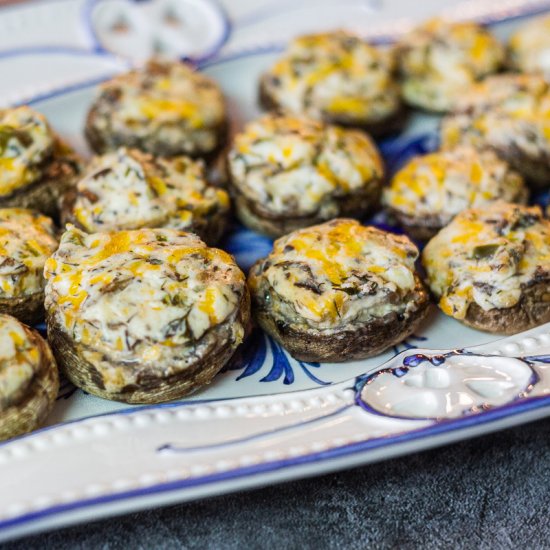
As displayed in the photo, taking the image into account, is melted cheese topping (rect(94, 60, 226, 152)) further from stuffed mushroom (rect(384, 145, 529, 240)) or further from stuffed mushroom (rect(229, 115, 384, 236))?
stuffed mushroom (rect(384, 145, 529, 240))

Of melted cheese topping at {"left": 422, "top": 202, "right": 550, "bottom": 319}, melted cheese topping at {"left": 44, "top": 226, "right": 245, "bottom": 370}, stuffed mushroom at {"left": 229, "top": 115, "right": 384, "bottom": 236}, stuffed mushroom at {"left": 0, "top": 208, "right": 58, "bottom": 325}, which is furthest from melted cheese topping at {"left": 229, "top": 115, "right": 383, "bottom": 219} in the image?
stuffed mushroom at {"left": 0, "top": 208, "right": 58, "bottom": 325}

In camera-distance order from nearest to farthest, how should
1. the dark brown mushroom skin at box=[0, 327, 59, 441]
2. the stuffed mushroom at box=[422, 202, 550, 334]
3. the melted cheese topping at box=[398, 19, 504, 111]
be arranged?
the dark brown mushroom skin at box=[0, 327, 59, 441] < the stuffed mushroom at box=[422, 202, 550, 334] < the melted cheese topping at box=[398, 19, 504, 111]

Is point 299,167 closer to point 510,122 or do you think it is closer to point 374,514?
point 510,122

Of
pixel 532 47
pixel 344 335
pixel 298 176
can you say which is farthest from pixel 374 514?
pixel 532 47

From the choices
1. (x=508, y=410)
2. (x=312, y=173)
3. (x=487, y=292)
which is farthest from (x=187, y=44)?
(x=508, y=410)

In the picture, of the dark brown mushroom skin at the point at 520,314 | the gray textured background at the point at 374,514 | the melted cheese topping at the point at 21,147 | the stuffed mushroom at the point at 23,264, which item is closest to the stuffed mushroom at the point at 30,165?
the melted cheese topping at the point at 21,147

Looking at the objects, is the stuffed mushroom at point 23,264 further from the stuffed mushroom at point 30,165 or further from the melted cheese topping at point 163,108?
the melted cheese topping at point 163,108
